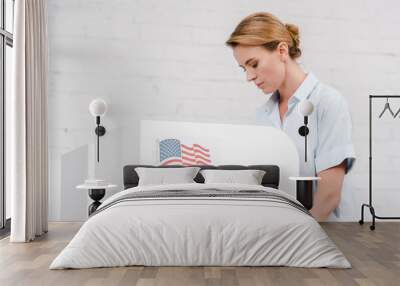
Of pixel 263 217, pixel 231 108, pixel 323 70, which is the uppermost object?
pixel 323 70

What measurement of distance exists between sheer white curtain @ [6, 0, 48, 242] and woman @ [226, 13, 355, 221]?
2.40 m

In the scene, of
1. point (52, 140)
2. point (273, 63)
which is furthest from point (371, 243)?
point (52, 140)

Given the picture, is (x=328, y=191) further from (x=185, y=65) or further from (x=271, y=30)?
(x=185, y=65)

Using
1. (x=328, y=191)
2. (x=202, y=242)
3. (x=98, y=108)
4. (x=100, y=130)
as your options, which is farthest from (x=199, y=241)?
(x=328, y=191)

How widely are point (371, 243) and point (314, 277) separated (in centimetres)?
176

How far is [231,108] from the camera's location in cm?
696

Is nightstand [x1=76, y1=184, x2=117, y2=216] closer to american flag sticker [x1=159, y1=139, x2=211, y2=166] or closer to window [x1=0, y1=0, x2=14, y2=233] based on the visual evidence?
american flag sticker [x1=159, y1=139, x2=211, y2=166]

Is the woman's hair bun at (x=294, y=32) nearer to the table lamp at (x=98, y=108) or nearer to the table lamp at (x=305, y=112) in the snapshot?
the table lamp at (x=305, y=112)

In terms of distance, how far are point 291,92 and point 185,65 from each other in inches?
53.5

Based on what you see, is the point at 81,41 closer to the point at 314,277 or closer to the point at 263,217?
the point at 263,217

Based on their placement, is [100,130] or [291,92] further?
[291,92]

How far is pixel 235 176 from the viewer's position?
632 centimetres

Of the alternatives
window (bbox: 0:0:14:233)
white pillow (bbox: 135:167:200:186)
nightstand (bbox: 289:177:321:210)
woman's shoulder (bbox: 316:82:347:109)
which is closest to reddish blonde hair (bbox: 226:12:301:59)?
woman's shoulder (bbox: 316:82:347:109)

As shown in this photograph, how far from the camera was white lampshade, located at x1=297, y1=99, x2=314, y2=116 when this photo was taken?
671cm
